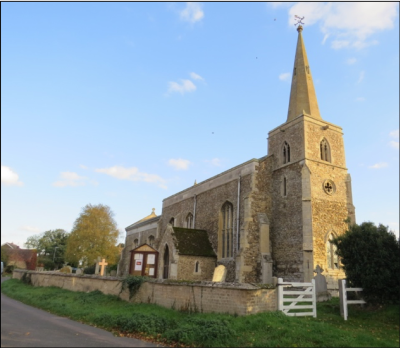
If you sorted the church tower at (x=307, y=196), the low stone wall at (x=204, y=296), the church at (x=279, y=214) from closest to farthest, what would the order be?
the low stone wall at (x=204, y=296) < the church tower at (x=307, y=196) < the church at (x=279, y=214)

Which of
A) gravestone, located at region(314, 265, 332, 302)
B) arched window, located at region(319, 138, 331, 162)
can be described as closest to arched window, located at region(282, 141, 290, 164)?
arched window, located at region(319, 138, 331, 162)

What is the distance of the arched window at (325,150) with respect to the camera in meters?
21.9

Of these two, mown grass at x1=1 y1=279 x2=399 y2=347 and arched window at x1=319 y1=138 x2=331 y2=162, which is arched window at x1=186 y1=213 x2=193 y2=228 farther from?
mown grass at x1=1 y1=279 x2=399 y2=347

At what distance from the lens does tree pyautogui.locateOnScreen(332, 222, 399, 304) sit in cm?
1148

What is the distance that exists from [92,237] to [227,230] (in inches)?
915

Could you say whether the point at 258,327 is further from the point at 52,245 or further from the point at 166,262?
the point at 52,245

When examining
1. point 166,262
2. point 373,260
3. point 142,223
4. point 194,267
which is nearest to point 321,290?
point 373,260

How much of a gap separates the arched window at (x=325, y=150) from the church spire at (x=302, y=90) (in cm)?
254

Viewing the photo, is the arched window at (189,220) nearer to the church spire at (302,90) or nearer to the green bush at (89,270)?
the church spire at (302,90)

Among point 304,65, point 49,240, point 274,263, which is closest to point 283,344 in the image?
point 274,263

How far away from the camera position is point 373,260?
1195cm

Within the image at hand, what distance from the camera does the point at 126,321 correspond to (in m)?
10.9

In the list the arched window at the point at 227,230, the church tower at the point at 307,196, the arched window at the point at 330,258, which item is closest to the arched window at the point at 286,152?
the church tower at the point at 307,196

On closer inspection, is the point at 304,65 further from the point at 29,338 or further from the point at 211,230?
the point at 29,338
